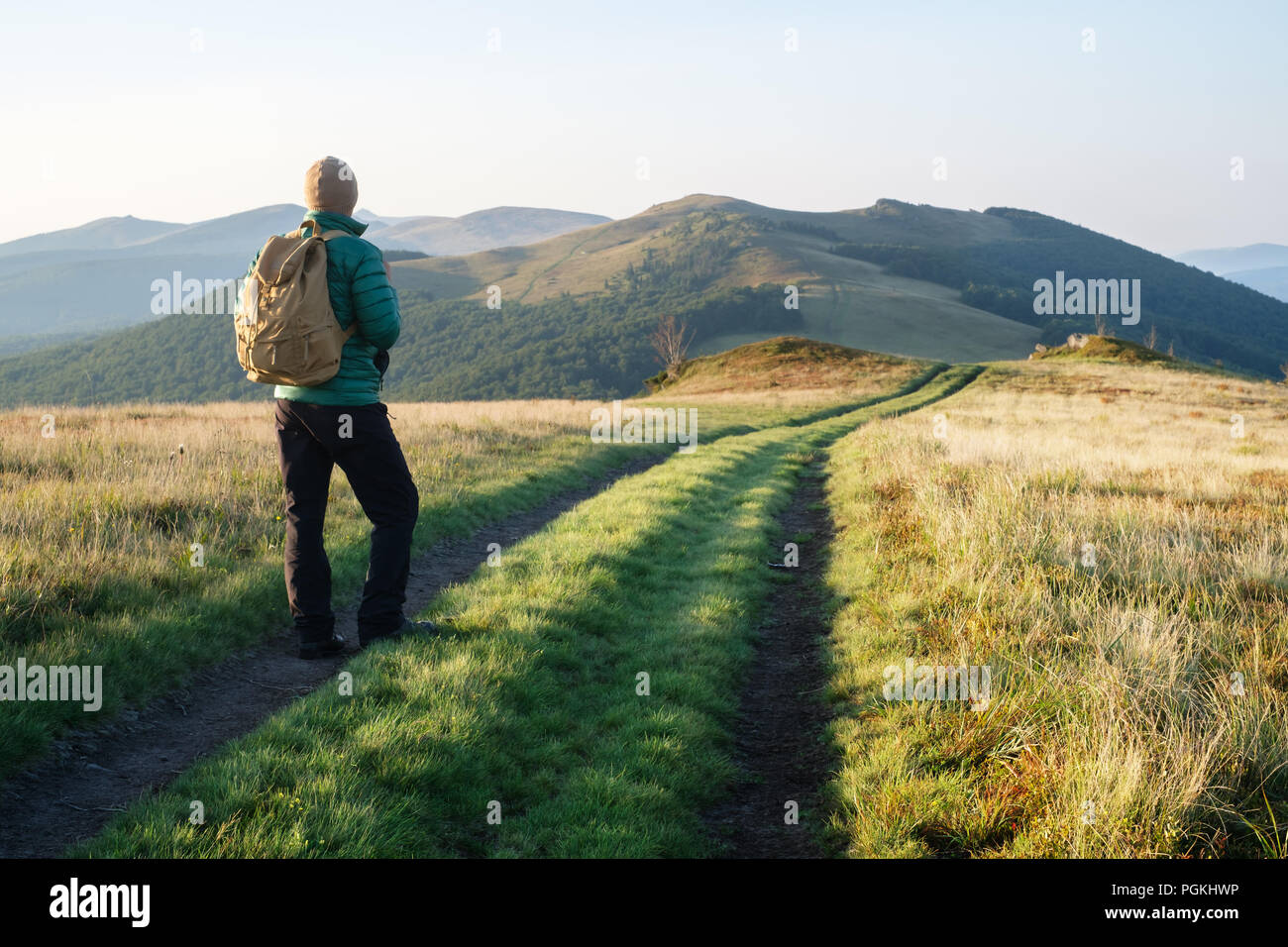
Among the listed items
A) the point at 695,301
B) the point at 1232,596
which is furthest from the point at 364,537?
the point at 695,301

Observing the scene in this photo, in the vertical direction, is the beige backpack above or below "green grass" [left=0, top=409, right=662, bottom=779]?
above

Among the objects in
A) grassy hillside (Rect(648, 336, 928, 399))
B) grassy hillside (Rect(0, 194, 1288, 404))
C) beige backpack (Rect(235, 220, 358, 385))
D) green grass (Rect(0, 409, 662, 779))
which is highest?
grassy hillside (Rect(0, 194, 1288, 404))

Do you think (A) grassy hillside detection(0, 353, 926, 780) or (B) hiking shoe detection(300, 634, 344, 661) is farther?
(B) hiking shoe detection(300, 634, 344, 661)

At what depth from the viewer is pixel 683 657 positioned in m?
6.31

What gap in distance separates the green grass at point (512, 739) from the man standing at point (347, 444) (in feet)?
2.17

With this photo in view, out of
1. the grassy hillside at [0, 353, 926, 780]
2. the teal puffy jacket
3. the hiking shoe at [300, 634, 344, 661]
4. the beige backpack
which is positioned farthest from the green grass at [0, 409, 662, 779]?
the beige backpack

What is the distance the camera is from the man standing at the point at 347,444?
221 inches

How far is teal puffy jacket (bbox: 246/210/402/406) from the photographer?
556 cm

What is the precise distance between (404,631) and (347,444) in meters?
1.48

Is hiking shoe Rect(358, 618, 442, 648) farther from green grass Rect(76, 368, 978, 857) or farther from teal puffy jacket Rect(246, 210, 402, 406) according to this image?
teal puffy jacket Rect(246, 210, 402, 406)

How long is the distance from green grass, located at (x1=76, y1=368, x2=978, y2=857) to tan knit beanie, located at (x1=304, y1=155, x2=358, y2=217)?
10.4 ft

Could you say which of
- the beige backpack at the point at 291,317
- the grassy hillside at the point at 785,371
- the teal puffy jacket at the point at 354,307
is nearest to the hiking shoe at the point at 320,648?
the teal puffy jacket at the point at 354,307

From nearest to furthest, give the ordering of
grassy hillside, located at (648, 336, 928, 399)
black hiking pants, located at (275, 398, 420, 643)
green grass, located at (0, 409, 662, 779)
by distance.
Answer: green grass, located at (0, 409, 662, 779)
black hiking pants, located at (275, 398, 420, 643)
grassy hillside, located at (648, 336, 928, 399)

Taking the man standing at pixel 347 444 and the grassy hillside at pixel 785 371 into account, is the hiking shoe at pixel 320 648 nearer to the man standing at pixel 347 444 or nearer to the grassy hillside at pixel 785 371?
the man standing at pixel 347 444
